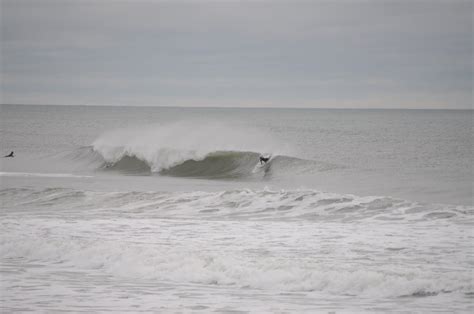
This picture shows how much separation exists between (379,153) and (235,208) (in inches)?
1024

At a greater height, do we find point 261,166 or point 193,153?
point 193,153

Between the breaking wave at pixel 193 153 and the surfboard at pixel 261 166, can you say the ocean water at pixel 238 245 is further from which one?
the surfboard at pixel 261 166

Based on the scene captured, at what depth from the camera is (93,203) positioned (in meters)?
17.2

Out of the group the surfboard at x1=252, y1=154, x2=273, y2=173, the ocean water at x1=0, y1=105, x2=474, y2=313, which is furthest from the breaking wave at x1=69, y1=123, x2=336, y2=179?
the ocean water at x1=0, y1=105, x2=474, y2=313

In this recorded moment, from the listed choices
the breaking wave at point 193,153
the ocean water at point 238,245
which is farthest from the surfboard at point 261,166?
the ocean water at point 238,245

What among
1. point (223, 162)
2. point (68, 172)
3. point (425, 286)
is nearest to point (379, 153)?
point (223, 162)

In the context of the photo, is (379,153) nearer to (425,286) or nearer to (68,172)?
(68,172)

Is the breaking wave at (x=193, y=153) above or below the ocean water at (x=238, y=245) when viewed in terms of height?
above

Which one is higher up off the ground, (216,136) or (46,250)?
(216,136)

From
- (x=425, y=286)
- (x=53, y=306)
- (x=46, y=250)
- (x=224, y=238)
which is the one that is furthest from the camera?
(x=224, y=238)

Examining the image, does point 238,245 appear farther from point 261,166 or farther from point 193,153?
point 193,153

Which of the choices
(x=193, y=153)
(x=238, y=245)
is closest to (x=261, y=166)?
(x=193, y=153)

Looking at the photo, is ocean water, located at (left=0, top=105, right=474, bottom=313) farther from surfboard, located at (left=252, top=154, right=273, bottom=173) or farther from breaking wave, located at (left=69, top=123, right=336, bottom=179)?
surfboard, located at (left=252, top=154, right=273, bottom=173)

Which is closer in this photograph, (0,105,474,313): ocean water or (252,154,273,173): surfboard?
(0,105,474,313): ocean water
